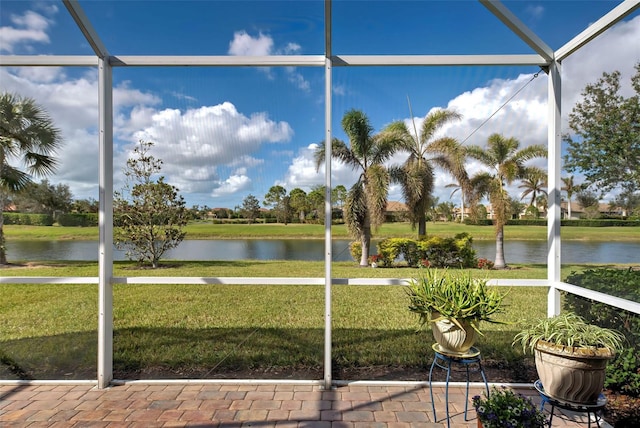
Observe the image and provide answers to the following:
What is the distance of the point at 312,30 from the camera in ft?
7.78

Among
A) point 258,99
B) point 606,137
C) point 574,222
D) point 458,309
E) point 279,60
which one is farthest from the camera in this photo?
point 258,99

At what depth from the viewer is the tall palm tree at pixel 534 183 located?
2.71 metres

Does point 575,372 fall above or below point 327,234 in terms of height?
below

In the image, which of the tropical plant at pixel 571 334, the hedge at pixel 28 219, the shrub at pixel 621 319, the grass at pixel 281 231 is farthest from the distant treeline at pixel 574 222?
the hedge at pixel 28 219

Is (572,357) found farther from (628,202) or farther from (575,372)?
(628,202)

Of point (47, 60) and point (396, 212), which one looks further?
point (396, 212)

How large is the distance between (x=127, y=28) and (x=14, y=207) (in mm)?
1622

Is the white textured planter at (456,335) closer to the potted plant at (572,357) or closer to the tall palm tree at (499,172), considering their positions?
the potted plant at (572,357)

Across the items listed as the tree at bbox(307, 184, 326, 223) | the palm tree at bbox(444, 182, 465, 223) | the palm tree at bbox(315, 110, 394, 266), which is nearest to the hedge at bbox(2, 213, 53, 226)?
the tree at bbox(307, 184, 326, 223)

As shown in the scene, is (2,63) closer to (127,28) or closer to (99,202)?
(127,28)

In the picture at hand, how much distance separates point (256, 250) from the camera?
2.87 metres

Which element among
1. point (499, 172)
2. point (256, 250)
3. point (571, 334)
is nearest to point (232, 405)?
point (256, 250)

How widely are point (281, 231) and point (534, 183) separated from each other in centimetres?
198

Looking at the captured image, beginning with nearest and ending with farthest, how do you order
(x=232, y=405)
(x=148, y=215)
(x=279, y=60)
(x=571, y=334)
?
(x=571, y=334)
(x=232, y=405)
(x=279, y=60)
(x=148, y=215)
